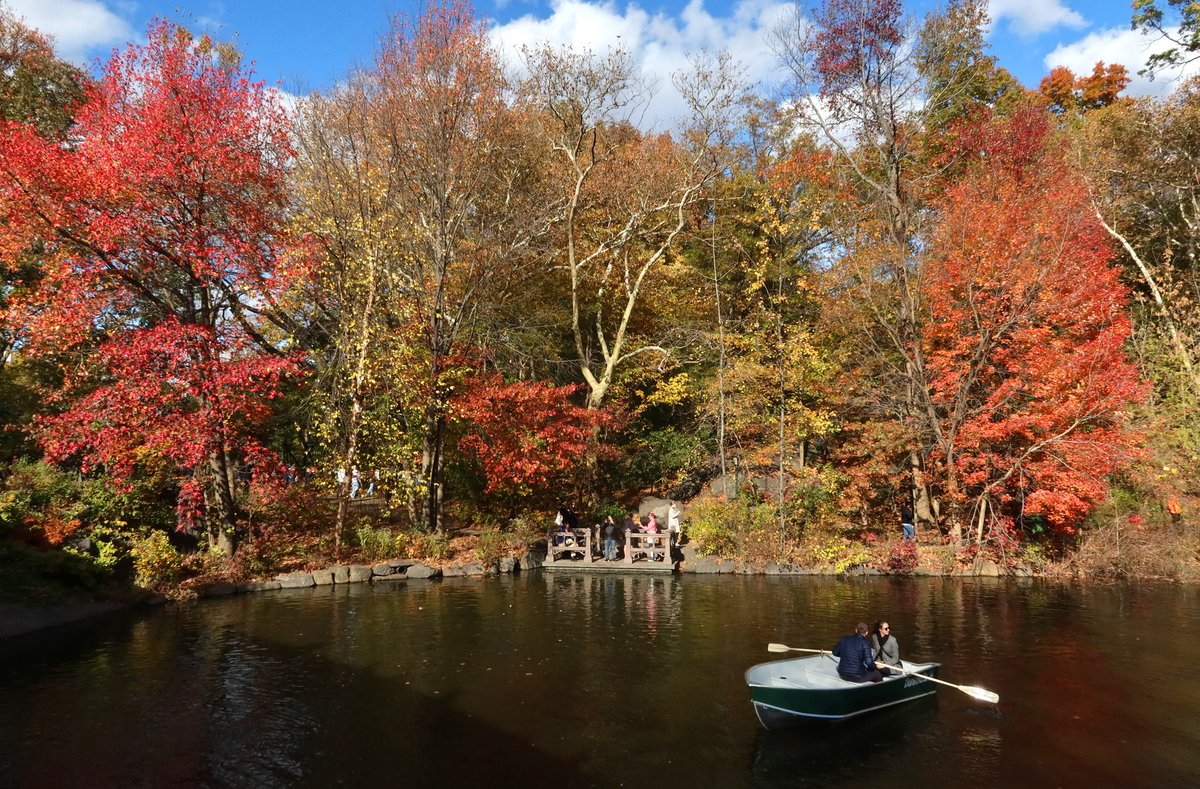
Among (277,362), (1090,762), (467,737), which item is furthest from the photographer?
(277,362)

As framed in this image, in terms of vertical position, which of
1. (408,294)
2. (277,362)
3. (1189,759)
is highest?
(408,294)

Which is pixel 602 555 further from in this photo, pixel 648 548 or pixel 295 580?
pixel 295 580

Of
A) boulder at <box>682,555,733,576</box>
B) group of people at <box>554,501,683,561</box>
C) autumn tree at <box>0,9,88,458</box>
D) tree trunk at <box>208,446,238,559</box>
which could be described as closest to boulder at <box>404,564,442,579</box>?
group of people at <box>554,501,683,561</box>

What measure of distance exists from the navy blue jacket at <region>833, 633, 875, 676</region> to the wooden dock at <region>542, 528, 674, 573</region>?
38.6ft

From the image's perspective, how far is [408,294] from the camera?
21016 millimetres

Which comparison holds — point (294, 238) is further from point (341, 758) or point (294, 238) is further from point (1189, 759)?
point (1189, 759)

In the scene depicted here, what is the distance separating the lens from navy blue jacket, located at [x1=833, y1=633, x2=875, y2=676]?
29.8ft

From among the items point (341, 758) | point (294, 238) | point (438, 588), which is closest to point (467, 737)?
point (341, 758)

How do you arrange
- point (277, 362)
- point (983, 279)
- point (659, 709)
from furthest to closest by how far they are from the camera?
1. point (983, 279)
2. point (277, 362)
3. point (659, 709)

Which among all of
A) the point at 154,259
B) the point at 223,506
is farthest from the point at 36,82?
the point at 223,506

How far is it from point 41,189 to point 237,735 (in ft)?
46.5

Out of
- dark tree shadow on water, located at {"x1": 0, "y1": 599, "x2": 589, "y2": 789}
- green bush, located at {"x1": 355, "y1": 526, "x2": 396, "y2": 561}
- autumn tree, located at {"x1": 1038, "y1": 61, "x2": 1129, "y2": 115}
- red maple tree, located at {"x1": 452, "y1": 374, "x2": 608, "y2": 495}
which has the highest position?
autumn tree, located at {"x1": 1038, "y1": 61, "x2": 1129, "y2": 115}

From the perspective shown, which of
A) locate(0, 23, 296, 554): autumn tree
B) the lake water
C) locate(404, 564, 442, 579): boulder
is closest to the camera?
the lake water

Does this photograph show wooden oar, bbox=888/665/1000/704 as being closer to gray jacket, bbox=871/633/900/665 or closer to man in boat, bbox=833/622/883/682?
gray jacket, bbox=871/633/900/665
